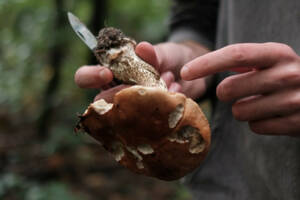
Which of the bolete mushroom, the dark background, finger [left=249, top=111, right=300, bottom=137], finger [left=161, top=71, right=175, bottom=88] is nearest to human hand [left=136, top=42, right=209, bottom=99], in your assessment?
finger [left=161, top=71, right=175, bottom=88]

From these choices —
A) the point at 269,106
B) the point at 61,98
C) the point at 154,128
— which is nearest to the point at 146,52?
the point at 154,128

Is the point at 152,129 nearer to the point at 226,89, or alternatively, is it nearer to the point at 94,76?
the point at 226,89

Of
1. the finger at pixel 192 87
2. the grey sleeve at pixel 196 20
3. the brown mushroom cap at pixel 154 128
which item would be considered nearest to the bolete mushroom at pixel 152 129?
the brown mushroom cap at pixel 154 128

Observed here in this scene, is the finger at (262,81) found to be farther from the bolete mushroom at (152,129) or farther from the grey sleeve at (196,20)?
the grey sleeve at (196,20)

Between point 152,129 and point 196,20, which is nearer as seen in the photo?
point 152,129

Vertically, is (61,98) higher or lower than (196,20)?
lower

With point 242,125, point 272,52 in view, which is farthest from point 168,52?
point 272,52

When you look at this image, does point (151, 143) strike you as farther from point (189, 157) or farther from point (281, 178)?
point (281, 178)
